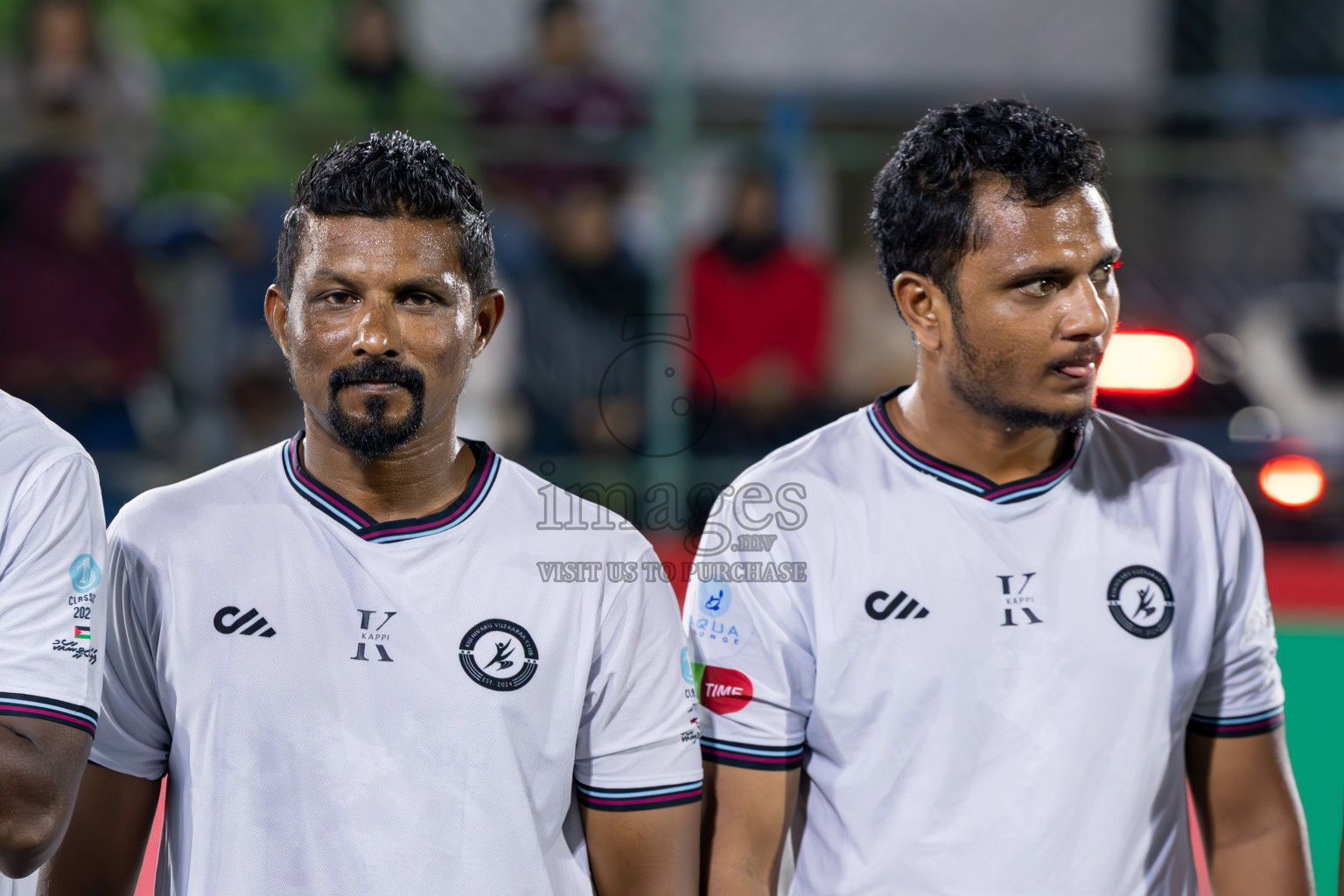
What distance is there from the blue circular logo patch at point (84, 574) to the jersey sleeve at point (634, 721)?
0.73 meters

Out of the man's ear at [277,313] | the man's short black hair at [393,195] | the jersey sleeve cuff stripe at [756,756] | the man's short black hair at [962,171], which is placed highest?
the man's short black hair at [962,171]

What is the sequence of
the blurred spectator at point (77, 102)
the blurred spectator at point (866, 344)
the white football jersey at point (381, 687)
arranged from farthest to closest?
the blurred spectator at point (866, 344) < the blurred spectator at point (77, 102) < the white football jersey at point (381, 687)

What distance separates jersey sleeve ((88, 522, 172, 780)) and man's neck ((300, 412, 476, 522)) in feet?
1.01

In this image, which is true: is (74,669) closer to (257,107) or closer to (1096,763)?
(1096,763)

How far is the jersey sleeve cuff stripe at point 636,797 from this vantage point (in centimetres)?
221

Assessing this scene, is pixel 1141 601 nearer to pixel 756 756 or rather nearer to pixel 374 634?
pixel 756 756

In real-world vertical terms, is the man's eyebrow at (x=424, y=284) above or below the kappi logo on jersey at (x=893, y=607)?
above

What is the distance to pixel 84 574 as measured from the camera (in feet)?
6.54

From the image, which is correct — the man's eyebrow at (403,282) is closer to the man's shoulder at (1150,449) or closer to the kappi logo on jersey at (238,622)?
the kappi logo on jersey at (238,622)

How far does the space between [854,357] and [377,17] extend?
97.4 inches

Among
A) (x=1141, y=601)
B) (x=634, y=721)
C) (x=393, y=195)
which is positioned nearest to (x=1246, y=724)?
(x=1141, y=601)

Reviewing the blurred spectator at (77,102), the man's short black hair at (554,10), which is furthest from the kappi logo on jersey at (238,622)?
the man's short black hair at (554,10)

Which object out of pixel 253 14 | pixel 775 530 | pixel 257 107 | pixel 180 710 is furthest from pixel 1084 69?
pixel 253 14

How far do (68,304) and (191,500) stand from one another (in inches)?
146
